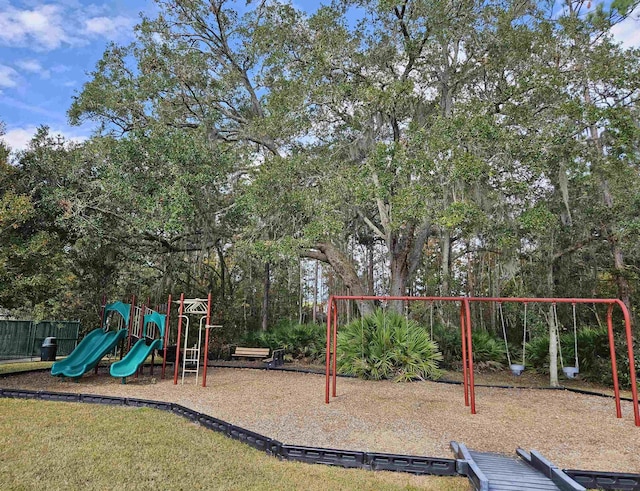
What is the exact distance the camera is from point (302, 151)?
1102 centimetres

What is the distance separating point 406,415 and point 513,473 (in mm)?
2113

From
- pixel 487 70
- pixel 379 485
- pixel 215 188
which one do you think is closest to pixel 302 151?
pixel 215 188

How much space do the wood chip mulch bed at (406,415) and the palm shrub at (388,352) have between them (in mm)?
432

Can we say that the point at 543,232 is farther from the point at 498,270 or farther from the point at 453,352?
the point at 453,352

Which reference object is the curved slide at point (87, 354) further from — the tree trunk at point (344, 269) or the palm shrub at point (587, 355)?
the palm shrub at point (587, 355)

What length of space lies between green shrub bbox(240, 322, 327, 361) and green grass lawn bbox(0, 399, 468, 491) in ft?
25.2

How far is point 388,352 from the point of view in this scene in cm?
846

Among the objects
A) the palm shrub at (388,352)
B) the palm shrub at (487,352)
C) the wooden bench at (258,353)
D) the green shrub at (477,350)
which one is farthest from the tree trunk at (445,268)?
the wooden bench at (258,353)

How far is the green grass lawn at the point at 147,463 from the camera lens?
3.15 metres

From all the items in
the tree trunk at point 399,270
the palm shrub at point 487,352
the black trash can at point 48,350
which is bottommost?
the black trash can at point 48,350

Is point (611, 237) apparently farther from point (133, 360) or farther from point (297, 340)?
point (133, 360)

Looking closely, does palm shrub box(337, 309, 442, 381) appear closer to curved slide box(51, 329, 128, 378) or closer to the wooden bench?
the wooden bench

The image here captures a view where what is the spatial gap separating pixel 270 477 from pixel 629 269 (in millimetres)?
9352

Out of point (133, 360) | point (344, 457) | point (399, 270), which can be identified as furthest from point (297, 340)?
point (344, 457)
